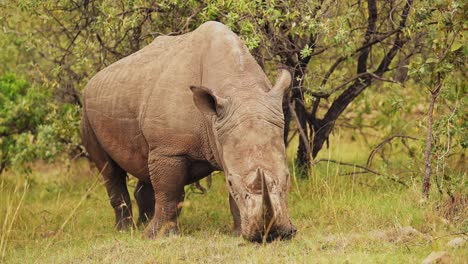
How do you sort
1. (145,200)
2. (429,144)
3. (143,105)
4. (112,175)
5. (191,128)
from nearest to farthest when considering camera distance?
1. (191,128)
2. (429,144)
3. (143,105)
4. (112,175)
5. (145,200)

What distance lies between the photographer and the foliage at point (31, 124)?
10.3 m

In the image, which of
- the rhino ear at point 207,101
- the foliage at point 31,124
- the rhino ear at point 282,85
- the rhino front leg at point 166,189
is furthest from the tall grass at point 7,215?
the rhino ear at point 282,85

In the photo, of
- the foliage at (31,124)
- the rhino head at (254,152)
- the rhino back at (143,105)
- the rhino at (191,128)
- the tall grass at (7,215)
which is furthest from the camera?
the foliage at (31,124)

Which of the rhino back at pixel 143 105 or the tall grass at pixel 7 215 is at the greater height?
the rhino back at pixel 143 105

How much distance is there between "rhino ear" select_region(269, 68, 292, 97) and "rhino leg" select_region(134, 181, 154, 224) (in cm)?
261

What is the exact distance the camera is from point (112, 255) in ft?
20.2

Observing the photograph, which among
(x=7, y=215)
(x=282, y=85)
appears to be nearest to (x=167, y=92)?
(x=282, y=85)

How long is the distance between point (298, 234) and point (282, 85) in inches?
49.2

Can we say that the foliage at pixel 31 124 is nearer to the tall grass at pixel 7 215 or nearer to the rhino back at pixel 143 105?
the tall grass at pixel 7 215

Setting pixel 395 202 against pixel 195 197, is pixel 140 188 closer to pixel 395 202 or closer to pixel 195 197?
pixel 195 197

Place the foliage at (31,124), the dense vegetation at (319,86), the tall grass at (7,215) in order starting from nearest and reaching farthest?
1. the tall grass at (7,215)
2. the dense vegetation at (319,86)
3. the foliage at (31,124)

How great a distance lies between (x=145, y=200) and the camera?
8.47 m

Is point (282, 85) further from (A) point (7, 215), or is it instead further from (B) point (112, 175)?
(B) point (112, 175)

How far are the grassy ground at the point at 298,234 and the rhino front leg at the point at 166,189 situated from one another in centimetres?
24
